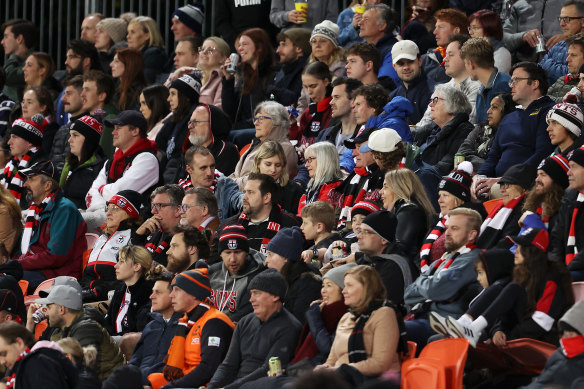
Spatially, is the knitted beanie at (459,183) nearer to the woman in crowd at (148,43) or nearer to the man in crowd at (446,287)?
the man in crowd at (446,287)

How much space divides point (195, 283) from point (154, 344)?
0.65 meters

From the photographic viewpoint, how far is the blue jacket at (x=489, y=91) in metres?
11.4

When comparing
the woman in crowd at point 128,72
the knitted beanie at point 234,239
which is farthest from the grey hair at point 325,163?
the woman in crowd at point 128,72

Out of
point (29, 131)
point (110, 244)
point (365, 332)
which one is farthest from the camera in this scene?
point (29, 131)

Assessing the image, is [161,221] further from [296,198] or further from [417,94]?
[417,94]

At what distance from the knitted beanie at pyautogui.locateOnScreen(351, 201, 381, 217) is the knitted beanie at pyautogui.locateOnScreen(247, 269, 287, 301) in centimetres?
102

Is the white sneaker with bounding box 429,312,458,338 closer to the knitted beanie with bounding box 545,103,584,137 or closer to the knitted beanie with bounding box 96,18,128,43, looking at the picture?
the knitted beanie with bounding box 545,103,584,137

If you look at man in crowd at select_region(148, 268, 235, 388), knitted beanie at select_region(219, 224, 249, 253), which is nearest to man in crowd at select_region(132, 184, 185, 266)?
knitted beanie at select_region(219, 224, 249, 253)

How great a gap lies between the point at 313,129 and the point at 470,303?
4.34m

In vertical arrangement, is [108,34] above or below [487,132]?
below

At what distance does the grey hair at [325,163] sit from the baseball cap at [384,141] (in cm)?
64

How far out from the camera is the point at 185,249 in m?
10.3

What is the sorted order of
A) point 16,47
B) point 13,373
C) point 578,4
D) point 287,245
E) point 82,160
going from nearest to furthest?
point 13,373, point 287,245, point 578,4, point 82,160, point 16,47

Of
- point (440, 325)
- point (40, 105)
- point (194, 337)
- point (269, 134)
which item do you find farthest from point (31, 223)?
point (440, 325)
